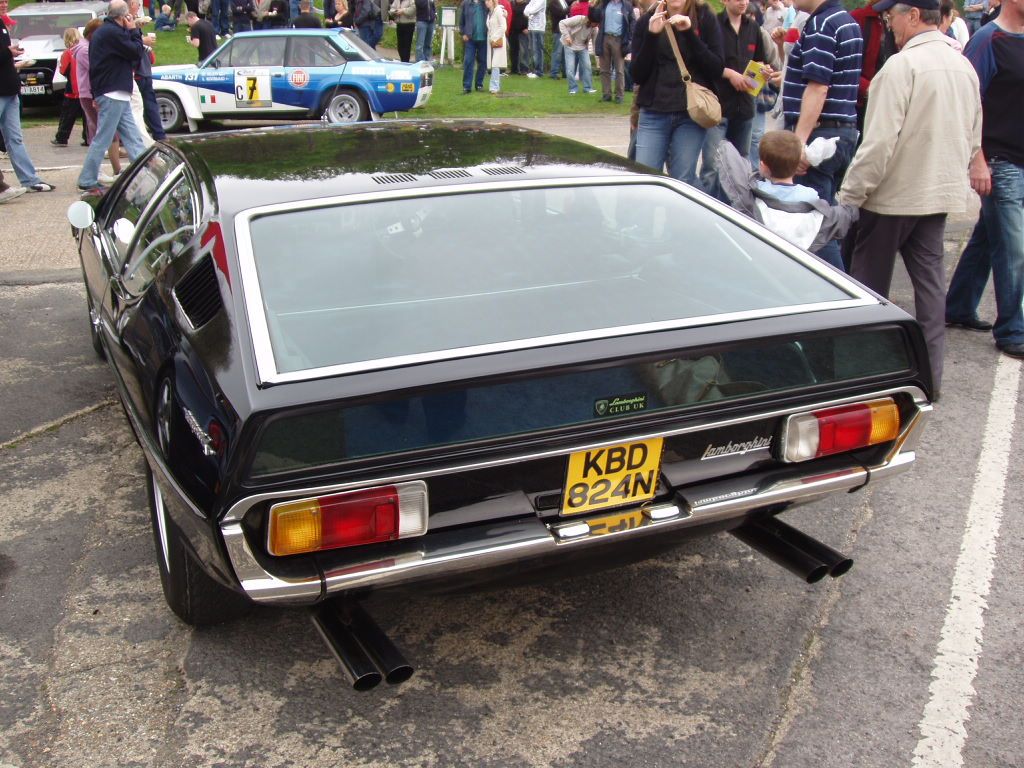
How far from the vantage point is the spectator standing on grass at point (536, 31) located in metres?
19.4

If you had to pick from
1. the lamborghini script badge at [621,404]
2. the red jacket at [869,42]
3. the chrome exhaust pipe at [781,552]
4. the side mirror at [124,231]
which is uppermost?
the red jacket at [869,42]

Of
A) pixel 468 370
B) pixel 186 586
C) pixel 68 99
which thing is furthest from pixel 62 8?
pixel 468 370

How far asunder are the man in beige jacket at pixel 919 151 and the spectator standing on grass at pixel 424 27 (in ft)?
50.7

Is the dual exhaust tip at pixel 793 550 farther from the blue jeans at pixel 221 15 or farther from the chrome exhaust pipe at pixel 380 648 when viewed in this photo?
the blue jeans at pixel 221 15

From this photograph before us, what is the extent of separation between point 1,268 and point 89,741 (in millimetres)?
5376

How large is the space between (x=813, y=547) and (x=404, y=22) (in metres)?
18.0

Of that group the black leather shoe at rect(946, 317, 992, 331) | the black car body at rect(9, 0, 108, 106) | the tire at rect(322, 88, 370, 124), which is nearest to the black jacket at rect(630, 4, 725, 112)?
the black leather shoe at rect(946, 317, 992, 331)

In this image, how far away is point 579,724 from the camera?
2.77 meters

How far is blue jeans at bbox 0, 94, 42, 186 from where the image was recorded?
9.24m

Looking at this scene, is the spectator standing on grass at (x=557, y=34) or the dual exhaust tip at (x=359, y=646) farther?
the spectator standing on grass at (x=557, y=34)

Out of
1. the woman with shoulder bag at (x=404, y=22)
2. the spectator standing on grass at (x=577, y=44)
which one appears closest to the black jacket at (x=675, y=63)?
the spectator standing on grass at (x=577, y=44)

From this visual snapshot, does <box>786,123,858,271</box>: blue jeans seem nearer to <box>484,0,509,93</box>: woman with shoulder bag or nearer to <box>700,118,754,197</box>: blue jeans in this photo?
<box>700,118,754,197</box>: blue jeans

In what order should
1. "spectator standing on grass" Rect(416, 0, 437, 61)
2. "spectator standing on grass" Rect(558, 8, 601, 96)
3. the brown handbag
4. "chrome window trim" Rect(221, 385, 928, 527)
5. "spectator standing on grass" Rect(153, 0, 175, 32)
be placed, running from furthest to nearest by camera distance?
"spectator standing on grass" Rect(153, 0, 175, 32) → "spectator standing on grass" Rect(416, 0, 437, 61) → "spectator standing on grass" Rect(558, 8, 601, 96) → the brown handbag → "chrome window trim" Rect(221, 385, 928, 527)

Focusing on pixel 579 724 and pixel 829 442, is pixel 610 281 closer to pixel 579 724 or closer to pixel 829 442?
pixel 829 442
